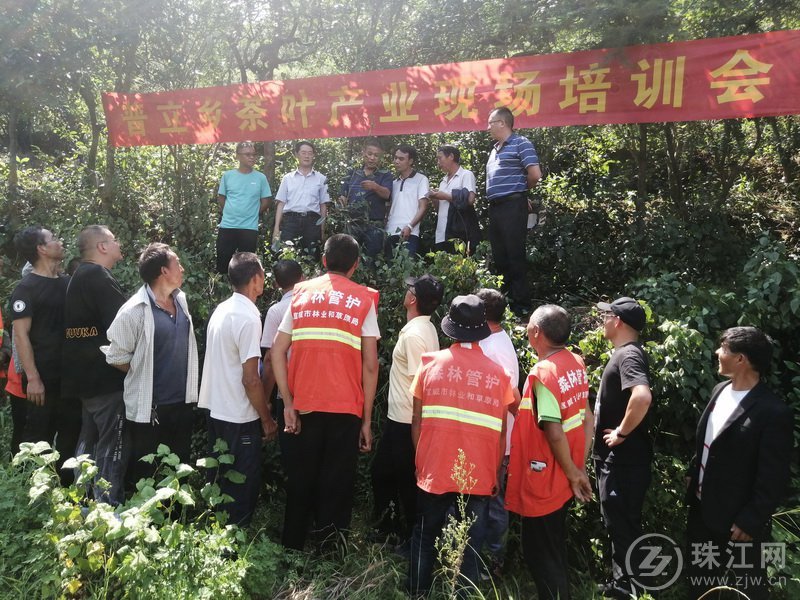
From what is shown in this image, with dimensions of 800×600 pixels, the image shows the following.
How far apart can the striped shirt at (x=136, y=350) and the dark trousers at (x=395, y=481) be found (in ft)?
4.42

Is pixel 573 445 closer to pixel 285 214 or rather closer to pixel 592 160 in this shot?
pixel 285 214

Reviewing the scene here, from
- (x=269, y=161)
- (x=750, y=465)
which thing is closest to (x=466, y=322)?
(x=750, y=465)

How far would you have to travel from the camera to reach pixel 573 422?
2.85 meters

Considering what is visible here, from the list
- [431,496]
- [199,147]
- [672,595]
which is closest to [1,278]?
[199,147]

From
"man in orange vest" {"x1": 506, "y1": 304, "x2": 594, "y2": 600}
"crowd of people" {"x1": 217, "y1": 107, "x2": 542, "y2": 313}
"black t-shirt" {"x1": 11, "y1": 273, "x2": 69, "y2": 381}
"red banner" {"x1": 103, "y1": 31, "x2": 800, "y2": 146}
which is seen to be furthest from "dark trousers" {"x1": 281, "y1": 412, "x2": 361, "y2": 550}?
"red banner" {"x1": 103, "y1": 31, "x2": 800, "y2": 146}

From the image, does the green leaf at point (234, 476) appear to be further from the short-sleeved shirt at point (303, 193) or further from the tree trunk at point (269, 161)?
the tree trunk at point (269, 161)

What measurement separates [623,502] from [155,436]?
2.57 metres

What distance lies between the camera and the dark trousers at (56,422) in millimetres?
3979

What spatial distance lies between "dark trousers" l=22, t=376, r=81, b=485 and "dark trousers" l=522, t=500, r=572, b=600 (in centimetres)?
300

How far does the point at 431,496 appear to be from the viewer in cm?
285

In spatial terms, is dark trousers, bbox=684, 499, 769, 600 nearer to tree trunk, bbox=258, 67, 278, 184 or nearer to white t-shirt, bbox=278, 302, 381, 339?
white t-shirt, bbox=278, 302, 381, 339

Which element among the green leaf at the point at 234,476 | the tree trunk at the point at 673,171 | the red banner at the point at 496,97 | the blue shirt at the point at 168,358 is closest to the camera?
the green leaf at the point at 234,476

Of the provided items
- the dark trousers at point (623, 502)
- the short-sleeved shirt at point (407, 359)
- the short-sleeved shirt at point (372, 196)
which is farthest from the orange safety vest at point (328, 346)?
the short-sleeved shirt at point (372, 196)

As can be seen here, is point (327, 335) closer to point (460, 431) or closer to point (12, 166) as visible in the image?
point (460, 431)
